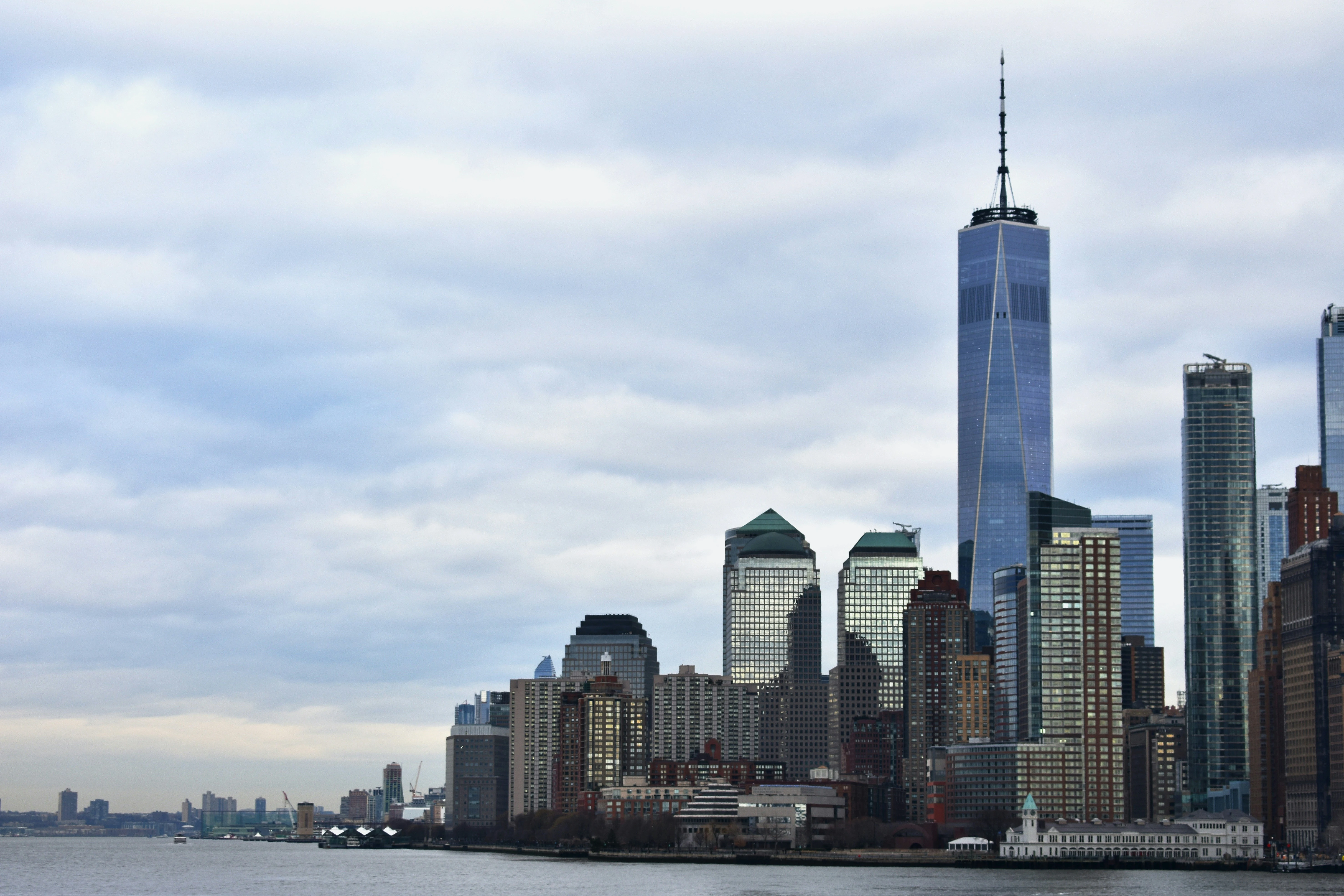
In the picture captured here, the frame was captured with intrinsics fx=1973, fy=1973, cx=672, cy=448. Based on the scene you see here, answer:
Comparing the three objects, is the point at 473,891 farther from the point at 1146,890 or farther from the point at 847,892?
the point at 1146,890

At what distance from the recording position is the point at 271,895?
193m

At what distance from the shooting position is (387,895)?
193750 mm

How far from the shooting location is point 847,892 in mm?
192625

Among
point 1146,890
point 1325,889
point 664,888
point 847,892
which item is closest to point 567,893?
point 664,888

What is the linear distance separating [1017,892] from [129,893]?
287ft

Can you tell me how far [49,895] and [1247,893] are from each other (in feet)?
388

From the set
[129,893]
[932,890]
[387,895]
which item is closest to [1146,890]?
[932,890]

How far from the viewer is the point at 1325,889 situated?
198125 mm

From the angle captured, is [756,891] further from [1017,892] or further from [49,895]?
[49,895]

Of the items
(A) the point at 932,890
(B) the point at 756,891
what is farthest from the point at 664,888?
(A) the point at 932,890

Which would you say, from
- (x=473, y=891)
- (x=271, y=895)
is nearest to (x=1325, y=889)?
(x=473, y=891)

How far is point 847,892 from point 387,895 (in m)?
45.1

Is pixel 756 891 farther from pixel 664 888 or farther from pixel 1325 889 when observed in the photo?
pixel 1325 889

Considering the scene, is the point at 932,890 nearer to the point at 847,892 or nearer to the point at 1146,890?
the point at 847,892
